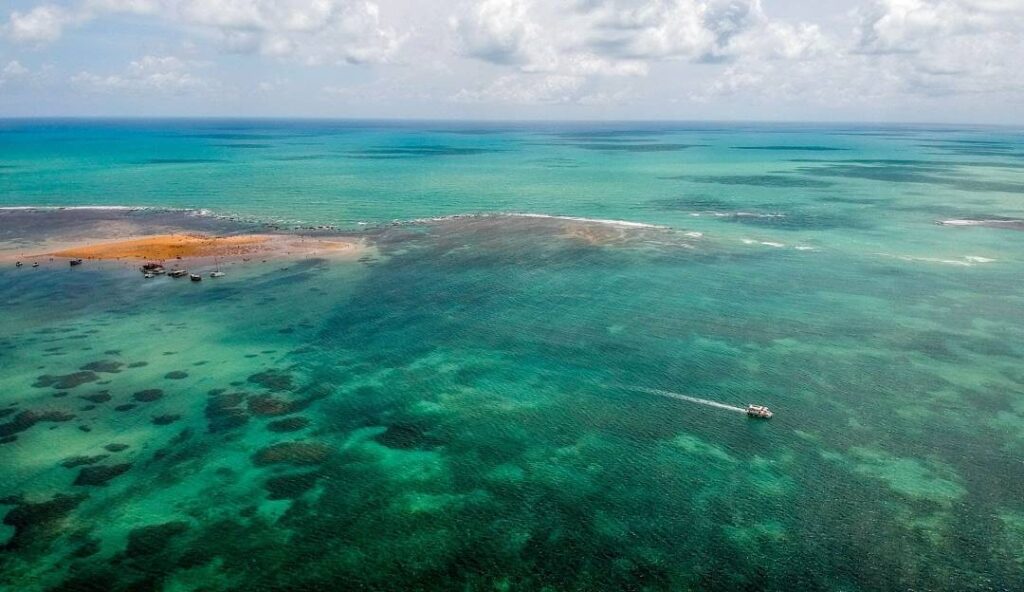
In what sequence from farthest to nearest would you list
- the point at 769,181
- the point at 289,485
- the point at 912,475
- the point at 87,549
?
the point at 769,181, the point at 912,475, the point at 289,485, the point at 87,549

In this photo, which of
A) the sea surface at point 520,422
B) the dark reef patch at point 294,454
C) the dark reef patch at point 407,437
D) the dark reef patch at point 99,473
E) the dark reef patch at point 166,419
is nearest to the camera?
the sea surface at point 520,422

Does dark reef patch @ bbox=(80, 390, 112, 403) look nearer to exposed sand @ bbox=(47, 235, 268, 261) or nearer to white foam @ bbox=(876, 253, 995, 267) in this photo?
exposed sand @ bbox=(47, 235, 268, 261)

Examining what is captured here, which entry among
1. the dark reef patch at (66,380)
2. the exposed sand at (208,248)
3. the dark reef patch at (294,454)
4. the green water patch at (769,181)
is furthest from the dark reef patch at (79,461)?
the green water patch at (769,181)

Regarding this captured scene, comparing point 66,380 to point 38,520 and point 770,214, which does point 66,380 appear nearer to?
point 38,520

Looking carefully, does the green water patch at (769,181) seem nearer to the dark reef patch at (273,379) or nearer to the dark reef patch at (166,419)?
the dark reef patch at (273,379)

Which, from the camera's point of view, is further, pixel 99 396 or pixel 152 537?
pixel 99 396

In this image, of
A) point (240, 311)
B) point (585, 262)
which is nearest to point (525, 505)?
point (240, 311)

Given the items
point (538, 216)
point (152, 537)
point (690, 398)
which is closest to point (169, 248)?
point (538, 216)
